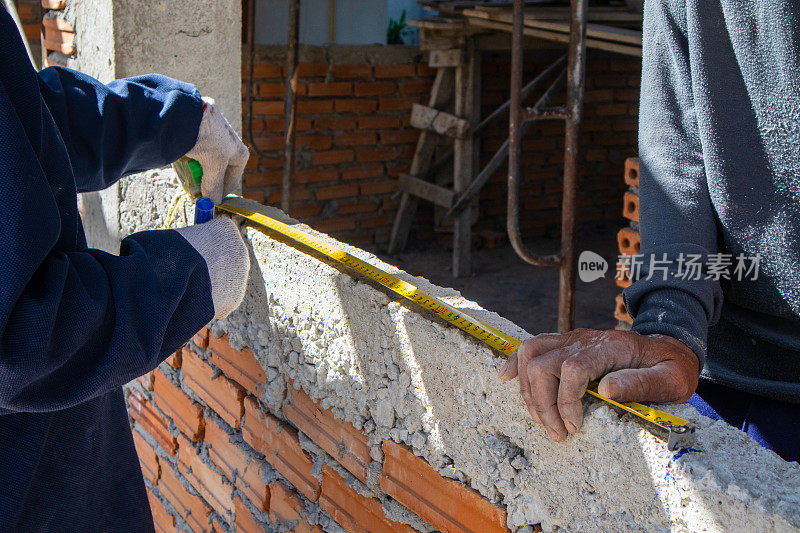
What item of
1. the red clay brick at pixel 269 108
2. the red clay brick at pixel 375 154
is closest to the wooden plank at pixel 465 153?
the red clay brick at pixel 375 154

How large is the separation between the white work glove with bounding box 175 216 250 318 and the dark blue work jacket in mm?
43

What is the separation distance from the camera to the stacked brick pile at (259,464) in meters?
1.57

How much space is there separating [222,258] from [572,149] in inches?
79.6

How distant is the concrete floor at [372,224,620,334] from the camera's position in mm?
5551

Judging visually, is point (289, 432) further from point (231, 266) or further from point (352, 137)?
point (352, 137)

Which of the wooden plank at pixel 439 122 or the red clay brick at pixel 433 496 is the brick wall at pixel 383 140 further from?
the red clay brick at pixel 433 496

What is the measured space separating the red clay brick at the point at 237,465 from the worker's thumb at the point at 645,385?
46.9 inches

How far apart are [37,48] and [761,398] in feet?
17.8

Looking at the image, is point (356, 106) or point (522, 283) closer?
point (522, 283)

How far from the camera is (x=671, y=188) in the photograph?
1.50 meters

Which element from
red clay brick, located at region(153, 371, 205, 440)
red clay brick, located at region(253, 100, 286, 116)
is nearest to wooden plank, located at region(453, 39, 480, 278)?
red clay brick, located at region(253, 100, 286, 116)

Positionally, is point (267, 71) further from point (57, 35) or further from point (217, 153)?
point (217, 153)

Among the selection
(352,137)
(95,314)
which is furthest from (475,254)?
(95,314)

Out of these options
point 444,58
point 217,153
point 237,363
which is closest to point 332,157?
point 444,58
